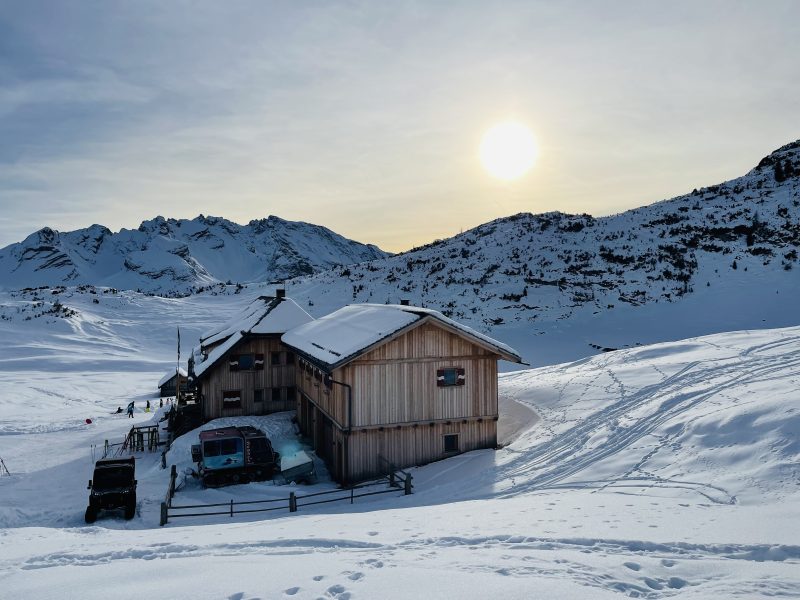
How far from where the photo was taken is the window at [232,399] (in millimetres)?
29953

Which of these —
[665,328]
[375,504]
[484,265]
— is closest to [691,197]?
[484,265]

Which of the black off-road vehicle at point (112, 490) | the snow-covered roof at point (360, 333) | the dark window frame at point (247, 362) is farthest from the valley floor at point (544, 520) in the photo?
the dark window frame at point (247, 362)

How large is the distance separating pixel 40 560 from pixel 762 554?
13.0 meters

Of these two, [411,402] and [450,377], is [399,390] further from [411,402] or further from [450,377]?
[450,377]

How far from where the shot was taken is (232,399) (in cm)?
3000

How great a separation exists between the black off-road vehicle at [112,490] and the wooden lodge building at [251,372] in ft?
30.7

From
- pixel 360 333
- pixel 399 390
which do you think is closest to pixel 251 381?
pixel 360 333

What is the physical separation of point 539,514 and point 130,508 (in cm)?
1368

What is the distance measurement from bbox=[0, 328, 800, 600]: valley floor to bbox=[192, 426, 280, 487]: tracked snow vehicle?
1.29 meters

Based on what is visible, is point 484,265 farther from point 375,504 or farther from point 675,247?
point 375,504

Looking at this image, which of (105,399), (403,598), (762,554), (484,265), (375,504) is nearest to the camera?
(403,598)

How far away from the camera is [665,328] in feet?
148

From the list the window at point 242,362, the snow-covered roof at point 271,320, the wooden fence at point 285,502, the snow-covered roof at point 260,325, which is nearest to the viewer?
the wooden fence at point 285,502

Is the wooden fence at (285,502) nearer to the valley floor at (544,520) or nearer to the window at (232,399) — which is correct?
the valley floor at (544,520)
